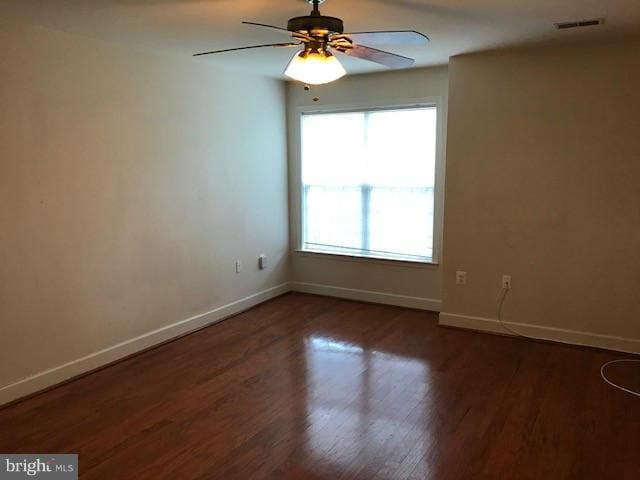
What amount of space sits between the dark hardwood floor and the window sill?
0.88 meters

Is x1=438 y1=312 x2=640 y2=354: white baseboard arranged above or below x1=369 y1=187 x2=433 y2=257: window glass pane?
below

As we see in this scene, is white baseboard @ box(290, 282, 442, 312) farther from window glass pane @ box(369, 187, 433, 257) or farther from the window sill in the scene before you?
window glass pane @ box(369, 187, 433, 257)

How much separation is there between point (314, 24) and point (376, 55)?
1.76 feet

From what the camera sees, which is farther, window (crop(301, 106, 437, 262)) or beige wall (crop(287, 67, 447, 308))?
window (crop(301, 106, 437, 262))

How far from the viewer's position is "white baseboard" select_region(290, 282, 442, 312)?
194 inches

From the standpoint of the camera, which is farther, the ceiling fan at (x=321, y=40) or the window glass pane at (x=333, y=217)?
the window glass pane at (x=333, y=217)

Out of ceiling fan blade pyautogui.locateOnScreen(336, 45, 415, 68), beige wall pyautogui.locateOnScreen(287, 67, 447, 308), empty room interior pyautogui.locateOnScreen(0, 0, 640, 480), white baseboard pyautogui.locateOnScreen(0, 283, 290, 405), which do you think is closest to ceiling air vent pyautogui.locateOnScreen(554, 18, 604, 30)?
empty room interior pyautogui.locateOnScreen(0, 0, 640, 480)

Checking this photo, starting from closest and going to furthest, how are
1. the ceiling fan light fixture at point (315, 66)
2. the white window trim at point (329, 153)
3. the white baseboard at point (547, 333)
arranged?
1. the ceiling fan light fixture at point (315, 66)
2. the white baseboard at point (547, 333)
3. the white window trim at point (329, 153)

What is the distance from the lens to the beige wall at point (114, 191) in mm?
3117

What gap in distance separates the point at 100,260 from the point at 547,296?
3382 millimetres

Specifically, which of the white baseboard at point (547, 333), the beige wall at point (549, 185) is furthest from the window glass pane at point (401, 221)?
the white baseboard at point (547, 333)

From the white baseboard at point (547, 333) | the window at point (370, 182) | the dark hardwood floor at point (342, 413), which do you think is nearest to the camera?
the dark hardwood floor at point (342, 413)

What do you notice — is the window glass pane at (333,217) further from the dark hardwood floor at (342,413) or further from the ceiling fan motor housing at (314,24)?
the ceiling fan motor housing at (314,24)

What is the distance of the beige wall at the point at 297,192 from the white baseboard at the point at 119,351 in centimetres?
65
